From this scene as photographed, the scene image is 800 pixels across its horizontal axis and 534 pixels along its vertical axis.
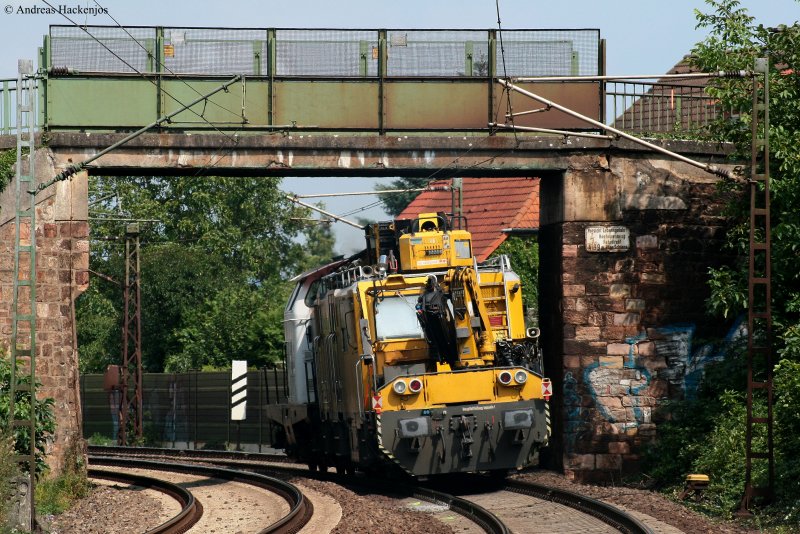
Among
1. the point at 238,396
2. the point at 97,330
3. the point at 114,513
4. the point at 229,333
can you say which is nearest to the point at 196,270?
the point at 97,330

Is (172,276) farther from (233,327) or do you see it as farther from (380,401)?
(380,401)

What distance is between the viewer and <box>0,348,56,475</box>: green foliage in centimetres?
1793

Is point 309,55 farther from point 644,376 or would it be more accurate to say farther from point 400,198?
point 400,198

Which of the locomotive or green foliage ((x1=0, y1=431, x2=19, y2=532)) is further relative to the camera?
the locomotive

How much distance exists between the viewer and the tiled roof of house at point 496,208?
41281 mm

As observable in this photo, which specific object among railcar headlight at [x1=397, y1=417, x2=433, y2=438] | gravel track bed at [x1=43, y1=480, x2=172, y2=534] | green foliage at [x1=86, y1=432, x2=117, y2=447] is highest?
railcar headlight at [x1=397, y1=417, x2=433, y2=438]

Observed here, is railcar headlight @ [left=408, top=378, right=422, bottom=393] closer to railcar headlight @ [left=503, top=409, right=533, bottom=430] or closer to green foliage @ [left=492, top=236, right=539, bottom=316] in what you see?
railcar headlight @ [left=503, top=409, right=533, bottom=430]

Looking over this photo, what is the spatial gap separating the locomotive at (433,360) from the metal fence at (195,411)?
16356mm

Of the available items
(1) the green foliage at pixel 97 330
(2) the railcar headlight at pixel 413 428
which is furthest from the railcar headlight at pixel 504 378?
(1) the green foliage at pixel 97 330

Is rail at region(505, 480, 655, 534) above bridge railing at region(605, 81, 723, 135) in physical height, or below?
below

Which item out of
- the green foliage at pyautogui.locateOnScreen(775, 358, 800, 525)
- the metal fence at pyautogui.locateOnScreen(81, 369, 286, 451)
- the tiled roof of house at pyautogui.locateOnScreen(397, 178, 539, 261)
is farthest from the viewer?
the tiled roof of house at pyautogui.locateOnScreen(397, 178, 539, 261)

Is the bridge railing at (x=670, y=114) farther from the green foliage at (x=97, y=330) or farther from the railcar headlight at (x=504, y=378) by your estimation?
the green foliage at (x=97, y=330)

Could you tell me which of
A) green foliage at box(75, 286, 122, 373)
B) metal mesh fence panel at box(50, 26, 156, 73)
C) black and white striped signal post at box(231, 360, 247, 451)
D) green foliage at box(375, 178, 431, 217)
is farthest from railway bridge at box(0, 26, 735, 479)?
green foliage at box(375, 178, 431, 217)

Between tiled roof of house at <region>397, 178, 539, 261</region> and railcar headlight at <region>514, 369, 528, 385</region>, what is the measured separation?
826 inches
